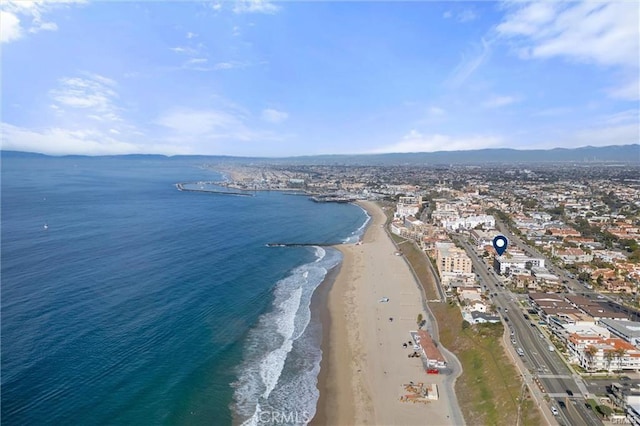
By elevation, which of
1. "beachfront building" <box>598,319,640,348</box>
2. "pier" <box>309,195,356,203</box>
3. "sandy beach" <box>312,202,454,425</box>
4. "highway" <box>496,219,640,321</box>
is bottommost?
"highway" <box>496,219,640,321</box>

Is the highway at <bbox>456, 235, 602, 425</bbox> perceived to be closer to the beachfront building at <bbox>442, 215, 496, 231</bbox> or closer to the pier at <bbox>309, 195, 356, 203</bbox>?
the beachfront building at <bbox>442, 215, 496, 231</bbox>

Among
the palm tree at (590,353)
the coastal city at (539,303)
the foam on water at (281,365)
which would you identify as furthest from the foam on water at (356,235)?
the palm tree at (590,353)

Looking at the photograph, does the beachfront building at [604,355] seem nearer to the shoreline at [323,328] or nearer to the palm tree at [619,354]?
the palm tree at [619,354]

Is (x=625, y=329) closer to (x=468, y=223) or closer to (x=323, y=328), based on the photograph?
(x=323, y=328)

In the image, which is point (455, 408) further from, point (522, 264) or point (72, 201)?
point (72, 201)

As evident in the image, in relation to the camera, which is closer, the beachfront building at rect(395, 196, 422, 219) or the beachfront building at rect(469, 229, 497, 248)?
the beachfront building at rect(469, 229, 497, 248)

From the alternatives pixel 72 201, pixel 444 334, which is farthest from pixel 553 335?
pixel 72 201

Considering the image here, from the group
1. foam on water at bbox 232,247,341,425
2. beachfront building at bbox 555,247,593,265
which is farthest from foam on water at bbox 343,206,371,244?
beachfront building at bbox 555,247,593,265

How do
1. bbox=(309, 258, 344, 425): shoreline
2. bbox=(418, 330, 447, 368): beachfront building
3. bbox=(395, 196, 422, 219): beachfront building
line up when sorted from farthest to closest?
bbox=(395, 196, 422, 219): beachfront building
bbox=(418, 330, 447, 368): beachfront building
bbox=(309, 258, 344, 425): shoreline
